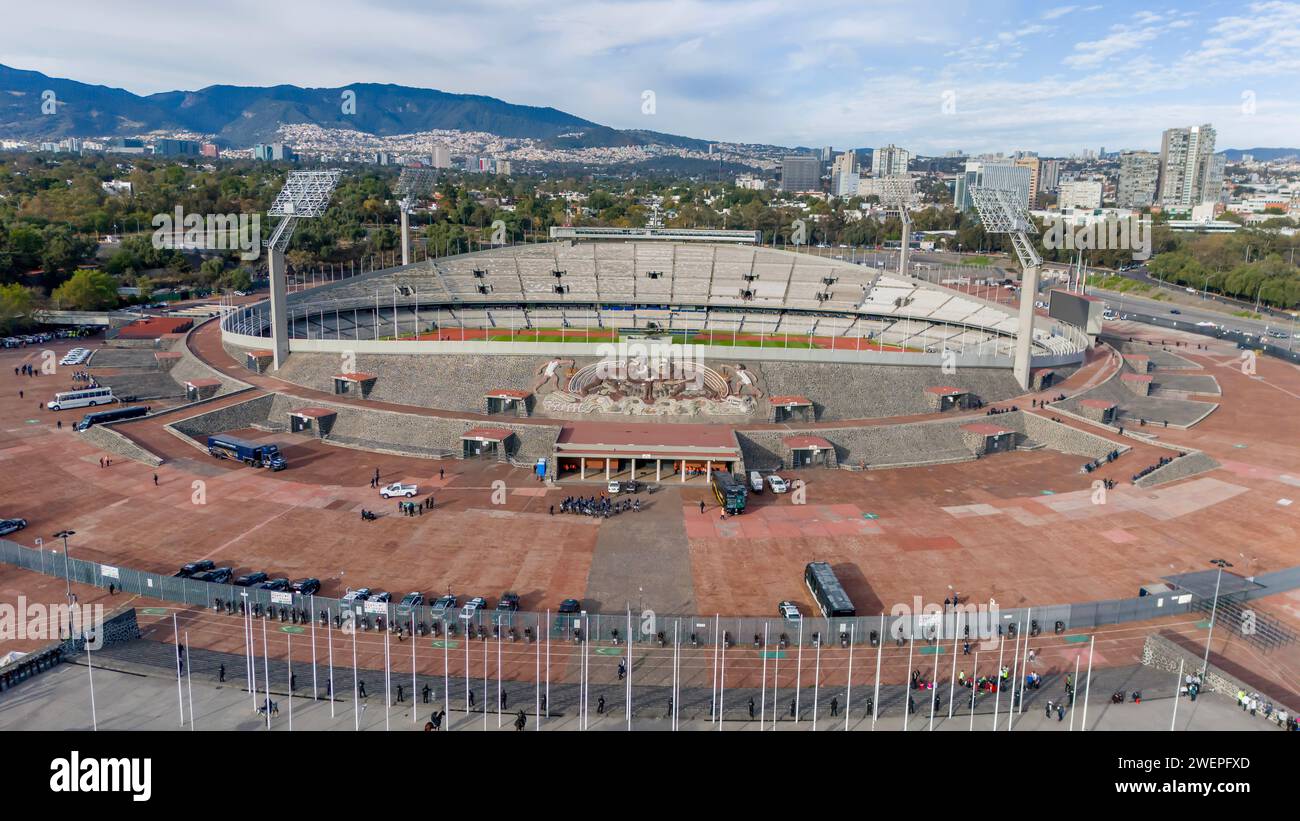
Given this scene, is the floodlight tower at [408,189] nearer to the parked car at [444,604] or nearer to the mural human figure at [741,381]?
the mural human figure at [741,381]

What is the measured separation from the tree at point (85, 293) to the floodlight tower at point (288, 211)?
42.2 m

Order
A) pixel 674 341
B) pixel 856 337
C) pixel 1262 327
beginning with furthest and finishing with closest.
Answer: pixel 1262 327 → pixel 856 337 → pixel 674 341

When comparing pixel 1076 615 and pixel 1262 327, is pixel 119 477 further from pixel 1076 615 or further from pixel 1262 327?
pixel 1262 327

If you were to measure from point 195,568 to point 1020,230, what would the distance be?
54036mm

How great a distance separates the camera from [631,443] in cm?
4575

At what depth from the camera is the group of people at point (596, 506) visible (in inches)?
1576

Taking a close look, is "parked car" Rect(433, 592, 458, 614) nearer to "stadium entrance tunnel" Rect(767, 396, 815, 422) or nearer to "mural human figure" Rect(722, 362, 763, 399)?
"stadium entrance tunnel" Rect(767, 396, 815, 422)

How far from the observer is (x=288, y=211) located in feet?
185

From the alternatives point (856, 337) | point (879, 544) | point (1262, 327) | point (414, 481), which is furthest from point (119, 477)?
point (1262, 327)

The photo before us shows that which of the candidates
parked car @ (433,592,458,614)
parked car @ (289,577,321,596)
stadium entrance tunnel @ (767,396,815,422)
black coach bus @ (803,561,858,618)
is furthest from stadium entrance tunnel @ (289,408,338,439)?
black coach bus @ (803,561,858,618)

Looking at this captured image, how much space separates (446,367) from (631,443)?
1729 centimetres

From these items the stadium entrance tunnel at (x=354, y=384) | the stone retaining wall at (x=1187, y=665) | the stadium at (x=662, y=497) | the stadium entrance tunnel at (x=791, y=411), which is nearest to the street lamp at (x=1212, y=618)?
the stone retaining wall at (x=1187, y=665)

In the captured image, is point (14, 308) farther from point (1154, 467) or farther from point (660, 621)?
point (1154, 467)

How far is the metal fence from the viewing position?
28.0m
